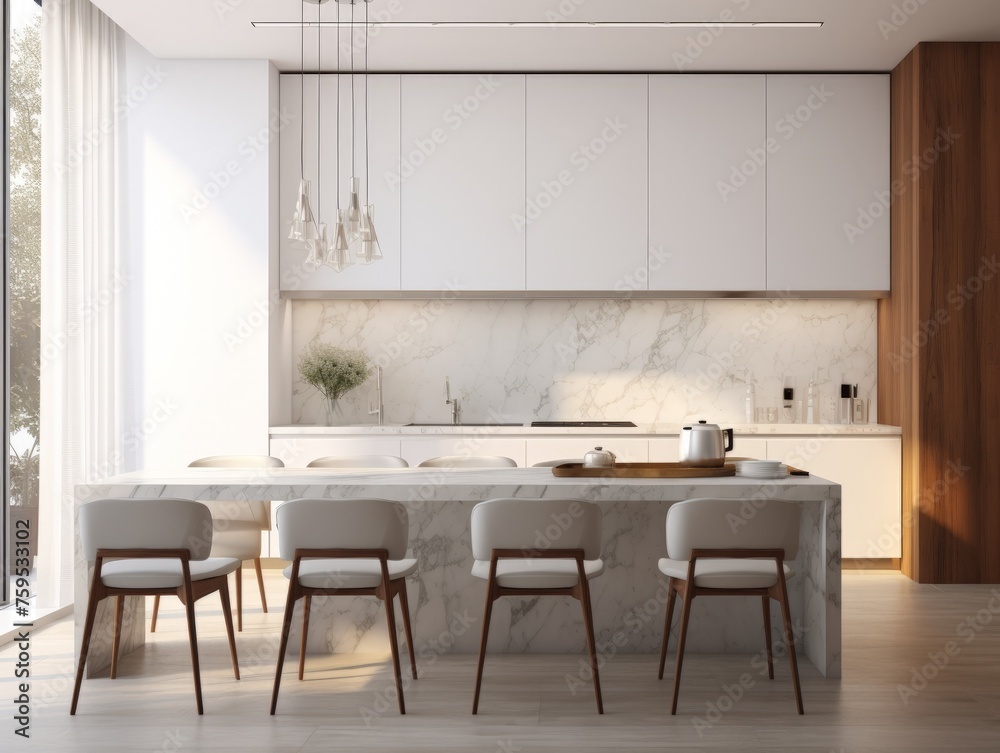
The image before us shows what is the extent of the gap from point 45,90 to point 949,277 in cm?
495

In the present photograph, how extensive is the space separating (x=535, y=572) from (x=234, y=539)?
1.60 m


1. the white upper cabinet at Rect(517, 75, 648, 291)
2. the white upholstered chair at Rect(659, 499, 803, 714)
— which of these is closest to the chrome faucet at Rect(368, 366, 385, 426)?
the white upper cabinet at Rect(517, 75, 648, 291)

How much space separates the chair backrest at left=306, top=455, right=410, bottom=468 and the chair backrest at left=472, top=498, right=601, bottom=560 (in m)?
1.22

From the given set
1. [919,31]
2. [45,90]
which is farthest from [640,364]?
[45,90]

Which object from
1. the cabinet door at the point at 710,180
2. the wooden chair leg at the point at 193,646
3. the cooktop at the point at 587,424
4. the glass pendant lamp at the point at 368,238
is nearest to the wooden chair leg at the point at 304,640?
the wooden chair leg at the point at 193,646

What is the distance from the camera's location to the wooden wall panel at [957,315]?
16.7 ft

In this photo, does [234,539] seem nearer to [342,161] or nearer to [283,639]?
[283,639]

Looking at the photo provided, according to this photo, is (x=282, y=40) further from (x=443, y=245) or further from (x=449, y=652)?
(x=449, y=652)

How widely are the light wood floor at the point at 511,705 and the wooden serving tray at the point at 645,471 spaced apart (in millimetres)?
768

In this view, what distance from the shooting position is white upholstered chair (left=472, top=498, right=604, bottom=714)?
299 cm

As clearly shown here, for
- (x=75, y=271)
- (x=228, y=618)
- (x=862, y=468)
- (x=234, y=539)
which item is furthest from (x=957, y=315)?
(x=75, y=271)

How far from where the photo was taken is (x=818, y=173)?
553 centimetres

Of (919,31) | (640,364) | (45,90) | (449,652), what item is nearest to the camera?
(449,652)

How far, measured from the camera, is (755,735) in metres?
2.90
